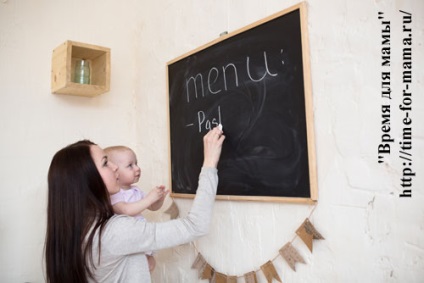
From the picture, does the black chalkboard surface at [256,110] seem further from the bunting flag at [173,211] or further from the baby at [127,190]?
the baby at [127,190]

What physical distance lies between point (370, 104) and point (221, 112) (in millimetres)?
642

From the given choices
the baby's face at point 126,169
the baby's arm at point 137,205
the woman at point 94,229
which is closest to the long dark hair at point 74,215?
the woman at point 94,229

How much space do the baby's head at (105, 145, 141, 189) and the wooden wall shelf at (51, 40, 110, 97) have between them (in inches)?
17.7

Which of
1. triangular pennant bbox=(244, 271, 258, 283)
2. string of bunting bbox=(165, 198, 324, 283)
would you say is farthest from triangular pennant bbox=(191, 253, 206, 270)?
triangular pennant bbox=(244, 271, 258, 283)

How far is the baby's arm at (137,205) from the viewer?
1.41 m

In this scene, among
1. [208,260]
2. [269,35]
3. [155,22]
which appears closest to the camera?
[269,35]

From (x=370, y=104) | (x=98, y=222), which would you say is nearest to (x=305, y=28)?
(x=370, y=104)

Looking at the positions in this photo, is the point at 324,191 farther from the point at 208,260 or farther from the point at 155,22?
the point at 155,22

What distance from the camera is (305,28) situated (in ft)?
3.82

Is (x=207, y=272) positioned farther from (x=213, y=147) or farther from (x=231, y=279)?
(x=213, y=147)

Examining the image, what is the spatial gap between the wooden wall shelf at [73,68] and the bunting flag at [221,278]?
1.17 meters

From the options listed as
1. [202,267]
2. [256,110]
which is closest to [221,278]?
[202,267]

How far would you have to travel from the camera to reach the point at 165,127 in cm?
192

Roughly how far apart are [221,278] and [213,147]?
602 millimetres
